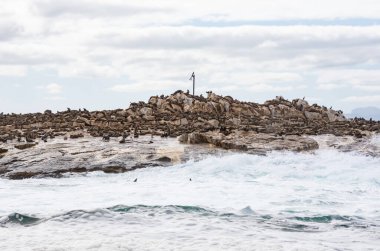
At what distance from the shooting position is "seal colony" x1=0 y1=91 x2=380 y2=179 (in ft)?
91.2

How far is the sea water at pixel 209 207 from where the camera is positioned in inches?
530

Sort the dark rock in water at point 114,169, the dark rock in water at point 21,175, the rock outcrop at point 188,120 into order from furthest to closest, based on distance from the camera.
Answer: the rock outcrop at point 188,120, the dark rock in water at point 114,169, the dark rock in water at point 21,175

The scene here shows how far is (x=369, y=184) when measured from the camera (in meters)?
23.9

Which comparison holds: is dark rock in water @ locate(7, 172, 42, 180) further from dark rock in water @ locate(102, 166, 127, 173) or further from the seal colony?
dark rock in water @ locate(102, 166, 127, 173)

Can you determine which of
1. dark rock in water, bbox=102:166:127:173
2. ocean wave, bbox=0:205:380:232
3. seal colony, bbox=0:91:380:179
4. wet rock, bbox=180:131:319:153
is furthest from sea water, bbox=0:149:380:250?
seal colony, bbox=0:91:380:179

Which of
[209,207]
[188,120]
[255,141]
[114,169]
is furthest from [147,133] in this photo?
[209,207]

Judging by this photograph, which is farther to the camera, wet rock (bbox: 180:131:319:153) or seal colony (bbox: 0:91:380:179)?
wet rock (bbox: 180:131:319:153)

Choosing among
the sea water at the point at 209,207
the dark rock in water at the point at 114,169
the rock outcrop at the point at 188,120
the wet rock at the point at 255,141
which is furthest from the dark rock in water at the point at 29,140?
the wet rock at the point at 255,141

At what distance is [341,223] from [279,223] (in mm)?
1726

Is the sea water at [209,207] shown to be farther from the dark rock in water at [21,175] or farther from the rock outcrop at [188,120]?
the rock outcrop at [188,120]

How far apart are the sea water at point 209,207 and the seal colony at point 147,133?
1511mm

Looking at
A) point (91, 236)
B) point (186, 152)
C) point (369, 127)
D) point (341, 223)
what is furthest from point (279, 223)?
point (369, 127)

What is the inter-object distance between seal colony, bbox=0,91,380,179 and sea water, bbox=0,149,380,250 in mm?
1511

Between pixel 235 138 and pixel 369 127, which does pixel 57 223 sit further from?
pixel 369 127
